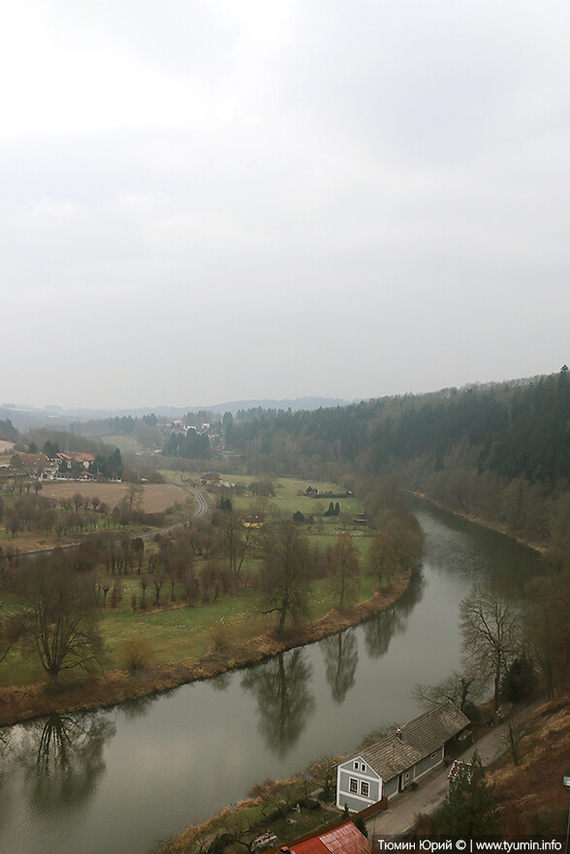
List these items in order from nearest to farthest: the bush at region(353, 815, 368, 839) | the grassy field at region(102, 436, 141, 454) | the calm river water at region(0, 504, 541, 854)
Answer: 1. the bush at region(353, 815, 368, 839)
2. the calm river water at region(0, 504, 541, 854)
3. the grassy field at region(102, 436, 141, 454)

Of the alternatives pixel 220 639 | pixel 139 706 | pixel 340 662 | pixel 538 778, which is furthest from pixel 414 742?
Result: pixel 220 639

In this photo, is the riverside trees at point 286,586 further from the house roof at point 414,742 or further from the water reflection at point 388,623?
the house roof at point 414,742

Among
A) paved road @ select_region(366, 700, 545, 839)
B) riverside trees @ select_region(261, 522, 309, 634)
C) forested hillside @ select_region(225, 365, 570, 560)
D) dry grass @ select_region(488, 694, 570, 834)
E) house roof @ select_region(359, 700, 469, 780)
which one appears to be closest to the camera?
dry grass @ select_region(488, 694, 570, 834)

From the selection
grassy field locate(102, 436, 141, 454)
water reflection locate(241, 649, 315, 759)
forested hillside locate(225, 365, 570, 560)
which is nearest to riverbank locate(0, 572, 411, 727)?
water reflection locate(241, 649, 315, 759)

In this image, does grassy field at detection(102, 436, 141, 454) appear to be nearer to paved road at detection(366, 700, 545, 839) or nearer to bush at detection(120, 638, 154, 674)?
bush at detection(120, 638, 154, 674)

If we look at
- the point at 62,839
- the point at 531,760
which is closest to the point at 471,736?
the point at 531,760
